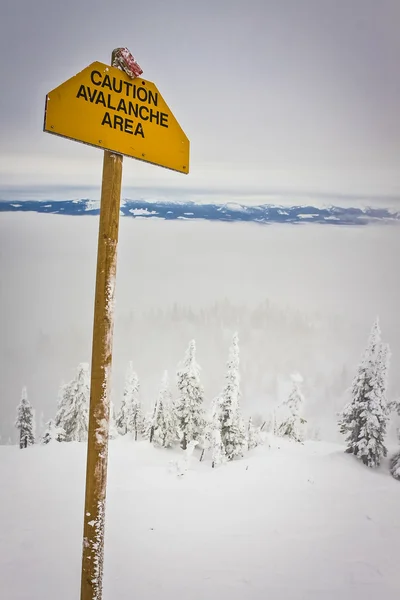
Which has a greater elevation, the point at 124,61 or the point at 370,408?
the point at 124,61

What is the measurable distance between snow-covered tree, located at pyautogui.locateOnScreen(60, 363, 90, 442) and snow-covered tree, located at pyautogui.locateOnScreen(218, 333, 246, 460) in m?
2.10

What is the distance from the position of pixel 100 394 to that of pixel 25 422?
396 centimetres

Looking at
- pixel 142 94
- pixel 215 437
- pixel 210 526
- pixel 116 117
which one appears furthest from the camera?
pixel 215 437

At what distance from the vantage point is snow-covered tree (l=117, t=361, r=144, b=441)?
542cm

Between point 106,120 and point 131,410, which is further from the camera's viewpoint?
point 131,410

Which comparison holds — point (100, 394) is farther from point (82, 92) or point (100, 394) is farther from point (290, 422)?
point (290, 422)

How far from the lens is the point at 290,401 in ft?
18.3

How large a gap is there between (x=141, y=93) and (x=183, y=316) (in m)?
3.64

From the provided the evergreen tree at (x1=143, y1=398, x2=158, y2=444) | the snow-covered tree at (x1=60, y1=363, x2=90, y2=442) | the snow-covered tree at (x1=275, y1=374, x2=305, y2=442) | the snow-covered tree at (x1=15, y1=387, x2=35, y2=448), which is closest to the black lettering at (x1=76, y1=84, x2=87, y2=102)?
the snow-covered tree at (x1=60, y1=363, x2=90, y2=442)

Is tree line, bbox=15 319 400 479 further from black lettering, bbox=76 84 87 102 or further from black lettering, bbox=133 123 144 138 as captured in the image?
black lettering, bbox=76 84 87 102

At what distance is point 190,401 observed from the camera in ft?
19.5

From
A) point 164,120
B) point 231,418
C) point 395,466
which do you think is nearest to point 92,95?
point 164,120

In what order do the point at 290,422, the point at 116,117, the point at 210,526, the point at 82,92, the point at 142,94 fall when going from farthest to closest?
the point at 290,422, the point at 210,526, the point at 142,94, the point at 116,117, the point at 82,92

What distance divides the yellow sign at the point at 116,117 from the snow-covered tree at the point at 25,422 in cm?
430
